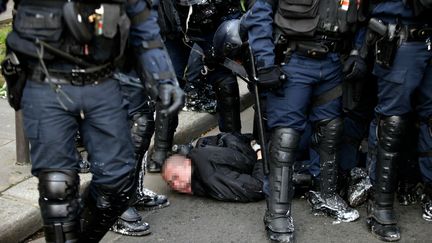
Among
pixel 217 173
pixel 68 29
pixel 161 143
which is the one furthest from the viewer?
pixel 161 143

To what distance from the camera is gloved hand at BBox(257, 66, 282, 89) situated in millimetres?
3913

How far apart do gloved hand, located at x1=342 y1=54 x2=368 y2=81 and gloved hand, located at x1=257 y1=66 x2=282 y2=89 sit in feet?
1.54

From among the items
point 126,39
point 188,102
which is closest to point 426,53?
point 126,39

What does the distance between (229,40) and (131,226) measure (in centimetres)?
149

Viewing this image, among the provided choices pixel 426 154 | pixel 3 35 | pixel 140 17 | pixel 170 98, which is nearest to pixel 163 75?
pixel 170 98

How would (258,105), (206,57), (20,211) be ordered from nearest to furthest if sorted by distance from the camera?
1. (20,211)
2. (258,105)
3. (206,57)

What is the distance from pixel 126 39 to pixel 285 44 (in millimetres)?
1208

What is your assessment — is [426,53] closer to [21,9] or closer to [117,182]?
[117,182]

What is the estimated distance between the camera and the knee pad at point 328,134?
4230mm

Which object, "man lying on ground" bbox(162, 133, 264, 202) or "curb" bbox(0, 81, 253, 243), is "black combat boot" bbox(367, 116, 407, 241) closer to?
"man lying on ground" bbox(162, 133, 264, 202)

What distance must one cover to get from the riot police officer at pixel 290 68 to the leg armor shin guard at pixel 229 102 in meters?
1.40

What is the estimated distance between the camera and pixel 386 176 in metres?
4.13

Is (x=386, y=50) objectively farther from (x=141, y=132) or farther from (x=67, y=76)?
(x=67, y=76)

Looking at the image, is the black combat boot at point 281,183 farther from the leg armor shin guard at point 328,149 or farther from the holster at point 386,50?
the holster at point 386,50
